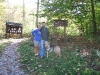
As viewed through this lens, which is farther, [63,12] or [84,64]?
[63,12]

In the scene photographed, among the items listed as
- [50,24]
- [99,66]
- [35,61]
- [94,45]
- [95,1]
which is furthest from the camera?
[50,24]

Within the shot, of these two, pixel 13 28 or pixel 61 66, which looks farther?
pixel 13 28

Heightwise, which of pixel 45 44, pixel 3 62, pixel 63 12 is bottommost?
pixel 3 62

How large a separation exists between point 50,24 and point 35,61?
1000 cm

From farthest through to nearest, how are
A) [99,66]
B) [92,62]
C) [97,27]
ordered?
[97,27] < [92,62] < [99,66]

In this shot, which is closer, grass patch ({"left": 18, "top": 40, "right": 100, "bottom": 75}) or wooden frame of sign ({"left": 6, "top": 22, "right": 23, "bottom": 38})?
grass patch ({"left": 18, "top": 40, "right": 100, "bottom": 75})

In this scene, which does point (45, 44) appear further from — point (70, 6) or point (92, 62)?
point (70, 6)

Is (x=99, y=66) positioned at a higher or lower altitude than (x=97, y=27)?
lower

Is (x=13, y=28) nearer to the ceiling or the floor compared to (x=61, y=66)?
nearer to the ceiling

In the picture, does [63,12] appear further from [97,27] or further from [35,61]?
[35,61]

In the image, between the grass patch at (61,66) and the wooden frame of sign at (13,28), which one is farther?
the wooden frame of sign at (13,28)

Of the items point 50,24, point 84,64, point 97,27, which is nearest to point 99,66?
point 84,64

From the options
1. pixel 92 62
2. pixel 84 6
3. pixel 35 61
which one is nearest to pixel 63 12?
pixel 84 6

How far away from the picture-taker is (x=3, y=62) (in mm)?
12820
